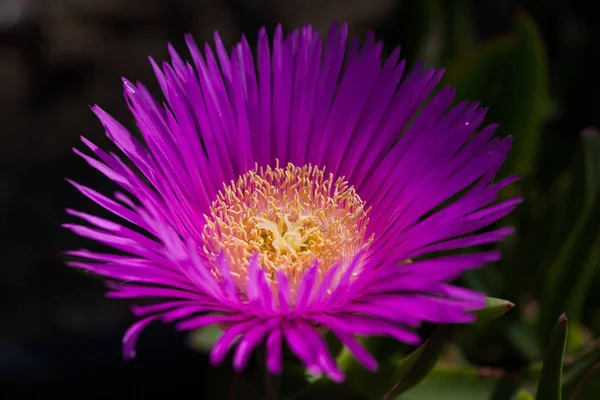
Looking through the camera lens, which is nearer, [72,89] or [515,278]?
[515,278]

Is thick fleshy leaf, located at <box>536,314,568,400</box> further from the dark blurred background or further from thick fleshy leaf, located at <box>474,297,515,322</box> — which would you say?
the dark blurred background

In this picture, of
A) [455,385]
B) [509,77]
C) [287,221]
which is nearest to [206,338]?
[287,221]

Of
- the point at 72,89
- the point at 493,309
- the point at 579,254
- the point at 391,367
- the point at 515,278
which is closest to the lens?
the point at 493,309

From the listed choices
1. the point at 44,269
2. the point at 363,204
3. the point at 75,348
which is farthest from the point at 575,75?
the point at 44,269

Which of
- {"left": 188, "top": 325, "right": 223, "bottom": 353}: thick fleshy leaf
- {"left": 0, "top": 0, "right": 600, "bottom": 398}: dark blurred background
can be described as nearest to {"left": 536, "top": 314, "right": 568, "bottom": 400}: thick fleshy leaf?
{"left": 188, "top": 325, "right": 223, "bottom": 353}: thick fleshy leaf

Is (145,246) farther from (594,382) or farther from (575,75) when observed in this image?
(575,75)

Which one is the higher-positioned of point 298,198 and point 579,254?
point 298,198

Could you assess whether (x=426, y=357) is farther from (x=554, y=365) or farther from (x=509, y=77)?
(x=509, y=77)

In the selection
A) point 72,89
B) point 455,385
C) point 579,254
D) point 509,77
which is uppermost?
point 72,89
